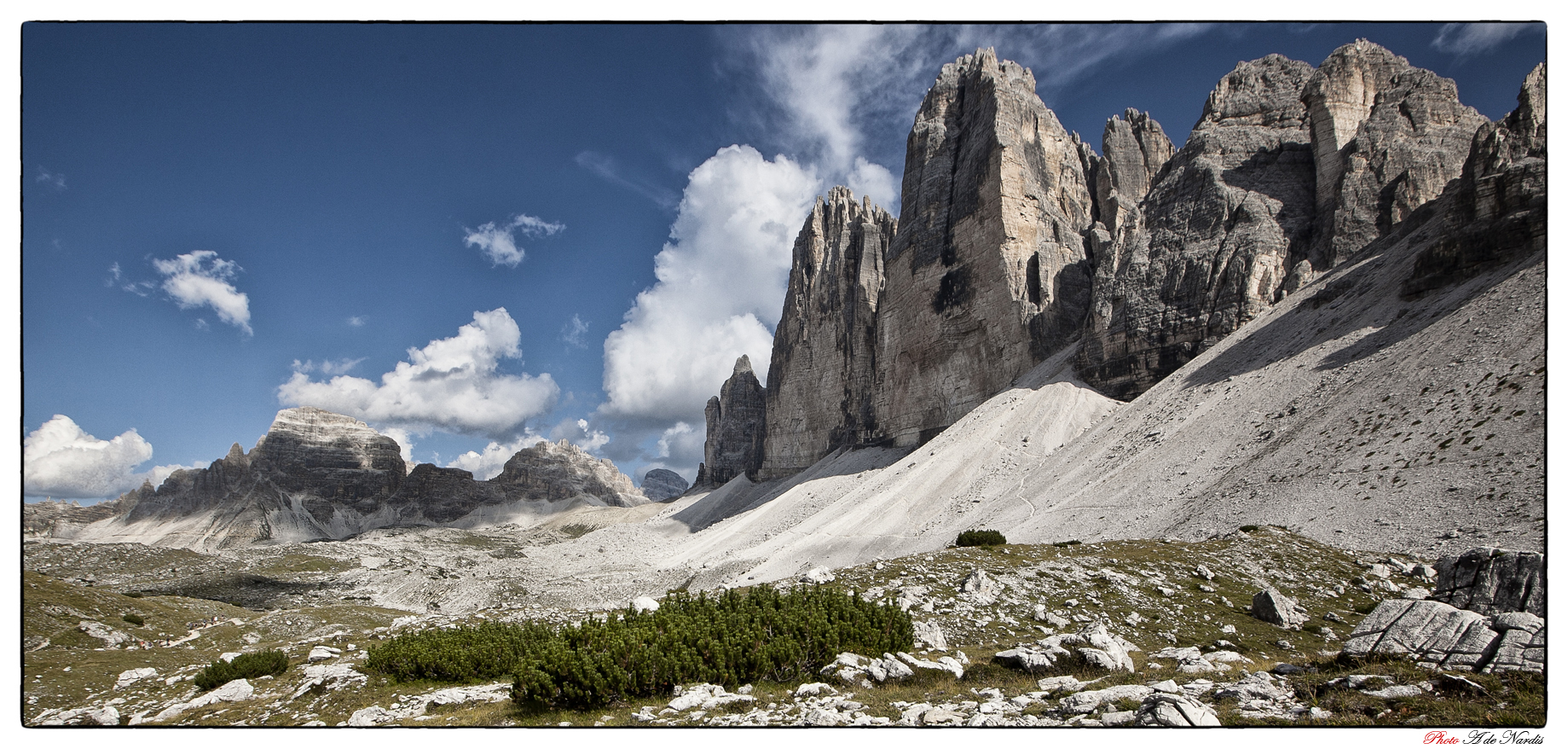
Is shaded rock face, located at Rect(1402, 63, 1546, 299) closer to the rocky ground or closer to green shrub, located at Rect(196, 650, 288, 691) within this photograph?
the rocky ground

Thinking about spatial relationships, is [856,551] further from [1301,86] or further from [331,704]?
[1301,86]

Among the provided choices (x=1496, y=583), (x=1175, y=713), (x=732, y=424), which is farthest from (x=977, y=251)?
(x=732, y=424)

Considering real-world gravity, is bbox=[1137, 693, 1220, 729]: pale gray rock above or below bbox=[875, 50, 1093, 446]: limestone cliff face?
below

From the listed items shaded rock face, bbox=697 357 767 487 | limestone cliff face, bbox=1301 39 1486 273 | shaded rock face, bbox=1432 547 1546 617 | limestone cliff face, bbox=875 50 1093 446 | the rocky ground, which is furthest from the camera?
shaded rock face, bbox=697 357 767 487

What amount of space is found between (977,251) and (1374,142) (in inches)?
1545

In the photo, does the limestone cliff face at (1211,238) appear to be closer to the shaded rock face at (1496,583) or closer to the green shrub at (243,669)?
the shaded rock face at (1496,583)

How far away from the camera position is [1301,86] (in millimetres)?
73438

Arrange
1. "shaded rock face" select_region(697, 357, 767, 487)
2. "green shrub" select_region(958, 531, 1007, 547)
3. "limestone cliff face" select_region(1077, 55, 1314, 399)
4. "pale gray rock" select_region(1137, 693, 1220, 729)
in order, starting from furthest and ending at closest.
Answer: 1. "shaded rock face" select_region(697, 357, 767, 487)
2. "limestone cliff face" select_region(1077, 55, 1314, 399)
3. "green shrub" select_region(958, 531, 1007, 547)
4. "pale gray rock" select_region(1137, 693, 1220, 729)

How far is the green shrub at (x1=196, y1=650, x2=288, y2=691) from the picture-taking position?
1454 centimetres

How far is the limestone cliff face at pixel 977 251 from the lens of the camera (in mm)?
81312

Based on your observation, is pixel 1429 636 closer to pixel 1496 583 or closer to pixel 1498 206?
pixel 1496 583

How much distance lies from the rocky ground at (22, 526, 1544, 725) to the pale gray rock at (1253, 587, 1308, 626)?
0.12m

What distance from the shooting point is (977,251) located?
86.7 metres
